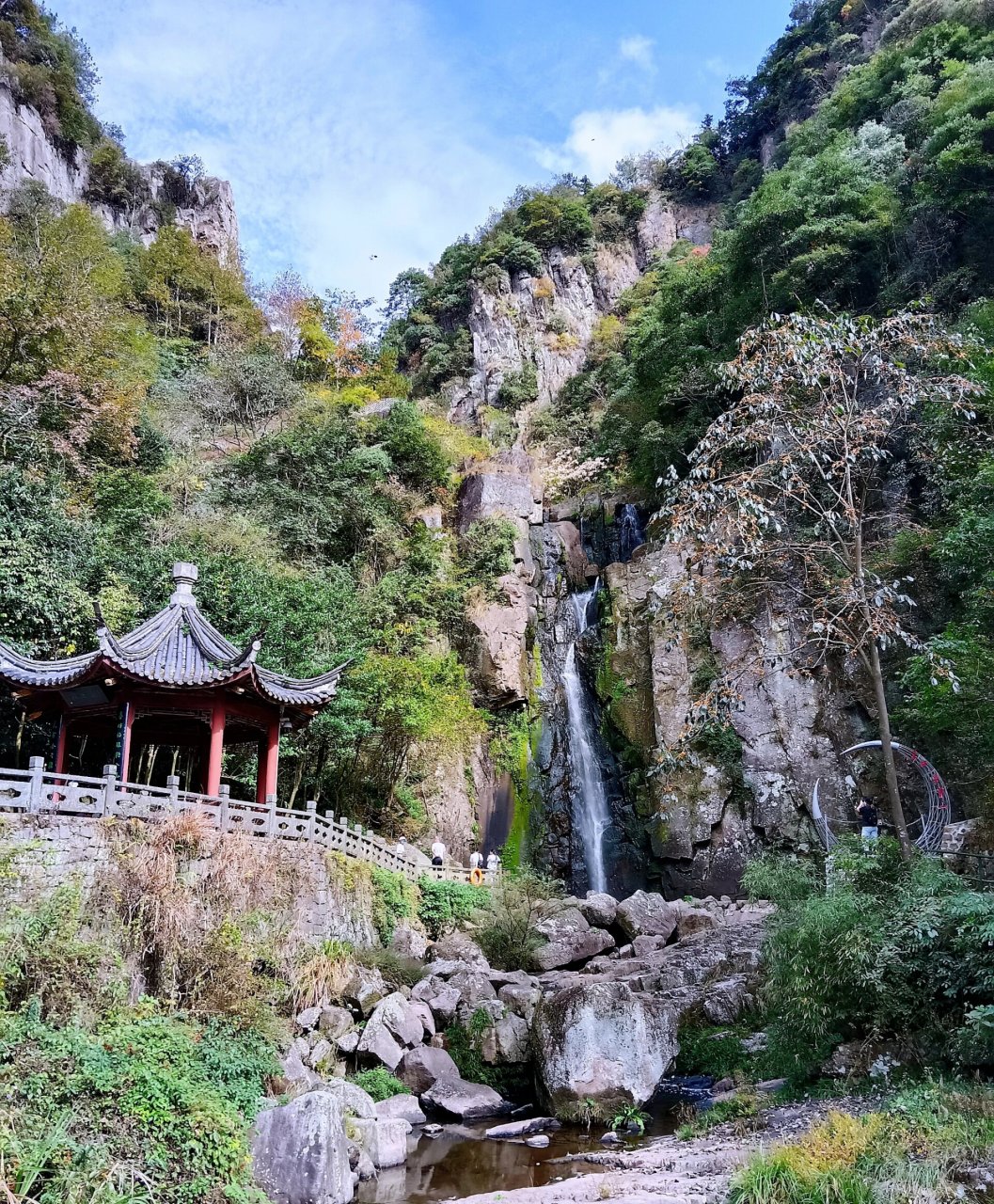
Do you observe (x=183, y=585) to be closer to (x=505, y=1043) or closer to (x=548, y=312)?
(x=505, y=1043)

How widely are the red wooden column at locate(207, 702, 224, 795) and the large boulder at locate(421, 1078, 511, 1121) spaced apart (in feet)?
18.5

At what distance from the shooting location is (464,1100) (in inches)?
447

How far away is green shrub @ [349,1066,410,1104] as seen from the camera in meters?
11.1

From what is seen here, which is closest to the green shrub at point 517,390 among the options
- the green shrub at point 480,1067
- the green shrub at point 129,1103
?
the green shrub at point 480,1067

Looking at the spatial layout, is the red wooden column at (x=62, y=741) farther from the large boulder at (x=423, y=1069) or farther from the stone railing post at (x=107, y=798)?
the large boulder at (x=423, y=1069)

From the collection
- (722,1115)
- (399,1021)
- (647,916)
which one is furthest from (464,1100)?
(647,916)

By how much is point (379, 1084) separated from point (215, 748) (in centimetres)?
574

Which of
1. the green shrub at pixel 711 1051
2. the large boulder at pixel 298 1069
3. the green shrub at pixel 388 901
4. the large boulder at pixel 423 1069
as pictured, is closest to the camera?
the large boulder at pixel 298 1069

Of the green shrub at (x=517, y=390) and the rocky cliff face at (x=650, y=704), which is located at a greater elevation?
the green shrub at (x=517, y=390)

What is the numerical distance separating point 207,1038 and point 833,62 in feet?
154

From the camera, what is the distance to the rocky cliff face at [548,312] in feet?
131

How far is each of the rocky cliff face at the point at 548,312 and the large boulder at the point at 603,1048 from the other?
100ft

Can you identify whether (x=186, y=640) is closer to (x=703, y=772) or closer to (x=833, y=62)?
(x=703, y=772)

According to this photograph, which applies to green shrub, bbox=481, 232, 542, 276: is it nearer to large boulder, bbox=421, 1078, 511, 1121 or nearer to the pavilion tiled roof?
the pavilion tiled roof
